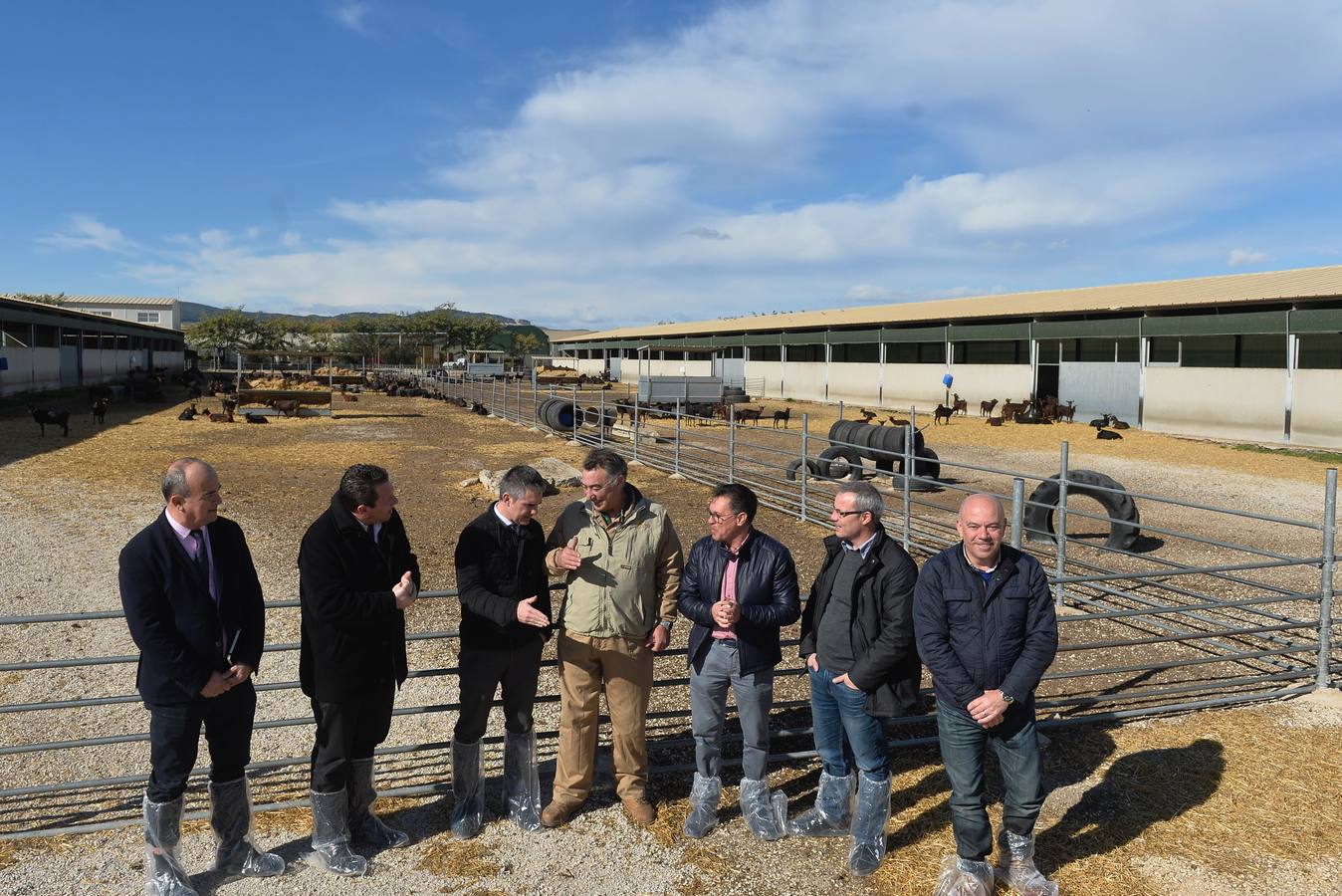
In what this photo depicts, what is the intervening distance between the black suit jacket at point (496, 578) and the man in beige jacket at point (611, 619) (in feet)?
0.38

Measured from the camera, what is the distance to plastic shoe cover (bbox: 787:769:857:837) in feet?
14.0

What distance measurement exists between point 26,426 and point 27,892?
2543 cm

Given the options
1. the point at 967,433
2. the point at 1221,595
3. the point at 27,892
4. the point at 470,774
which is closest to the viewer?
the point at 27,892

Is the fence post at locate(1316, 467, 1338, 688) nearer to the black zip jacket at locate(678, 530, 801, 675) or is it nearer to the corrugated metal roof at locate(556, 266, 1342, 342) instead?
the black zip jacket at locate(678, 530, 801, 675)

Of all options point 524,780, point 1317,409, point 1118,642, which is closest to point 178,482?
point 524,780

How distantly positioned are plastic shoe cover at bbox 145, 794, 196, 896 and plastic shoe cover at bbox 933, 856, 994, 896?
320cm

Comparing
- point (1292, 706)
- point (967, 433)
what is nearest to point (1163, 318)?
point (967, 433)

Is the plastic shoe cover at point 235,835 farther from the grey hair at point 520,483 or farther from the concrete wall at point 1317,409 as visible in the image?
the concrete wall at point 1317,409

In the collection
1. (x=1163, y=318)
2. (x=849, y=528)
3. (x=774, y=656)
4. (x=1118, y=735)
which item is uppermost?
(x=1163, y=318)

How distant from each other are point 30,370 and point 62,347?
4922 mm

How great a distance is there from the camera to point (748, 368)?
163 ft

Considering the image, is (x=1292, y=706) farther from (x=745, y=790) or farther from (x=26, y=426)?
(x=26, y=426)

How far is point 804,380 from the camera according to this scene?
44500mm

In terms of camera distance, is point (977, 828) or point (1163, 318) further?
point (1163, 318)
